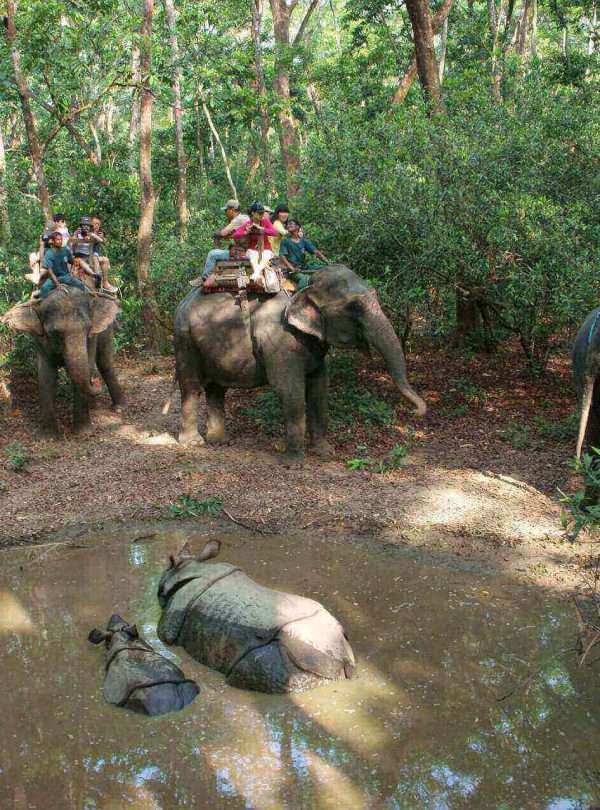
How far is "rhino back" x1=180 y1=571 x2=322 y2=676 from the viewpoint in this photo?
5387mm

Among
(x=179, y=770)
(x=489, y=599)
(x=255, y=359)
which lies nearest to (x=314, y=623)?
(x=179, y=770)

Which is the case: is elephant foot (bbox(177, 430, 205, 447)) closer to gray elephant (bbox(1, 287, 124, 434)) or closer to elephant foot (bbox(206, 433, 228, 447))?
elephant foot (bbox(206, 433, 228, 447))

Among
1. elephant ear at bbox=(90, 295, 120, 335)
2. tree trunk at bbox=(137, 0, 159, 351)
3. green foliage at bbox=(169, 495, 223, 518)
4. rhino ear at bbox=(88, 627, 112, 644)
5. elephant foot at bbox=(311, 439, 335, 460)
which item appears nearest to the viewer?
rhino ear at bbox=(88, 627, 112, 644)

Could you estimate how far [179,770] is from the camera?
4688mm

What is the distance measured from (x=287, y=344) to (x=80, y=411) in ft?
10.4

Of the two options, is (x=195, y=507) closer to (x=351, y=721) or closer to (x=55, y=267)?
(x=351, y=721)

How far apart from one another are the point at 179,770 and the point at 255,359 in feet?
19.0

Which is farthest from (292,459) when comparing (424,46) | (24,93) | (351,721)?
(24,93)

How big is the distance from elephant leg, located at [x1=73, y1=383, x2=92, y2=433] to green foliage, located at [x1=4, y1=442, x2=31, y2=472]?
0.88 m

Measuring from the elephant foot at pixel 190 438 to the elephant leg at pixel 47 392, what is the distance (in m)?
1.78

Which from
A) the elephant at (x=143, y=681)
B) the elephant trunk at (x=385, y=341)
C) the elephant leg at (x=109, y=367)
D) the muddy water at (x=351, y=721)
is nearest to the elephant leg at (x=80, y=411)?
the elephant leg at (x=109, y=367)

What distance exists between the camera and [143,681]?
5.21m

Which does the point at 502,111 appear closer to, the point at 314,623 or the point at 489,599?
the point at 489,599

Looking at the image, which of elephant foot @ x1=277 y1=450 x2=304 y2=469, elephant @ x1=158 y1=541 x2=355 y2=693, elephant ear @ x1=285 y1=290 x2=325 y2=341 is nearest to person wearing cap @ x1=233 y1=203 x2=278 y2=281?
elephant ear @ x1=285 y1=290 x2=325 y2=341
